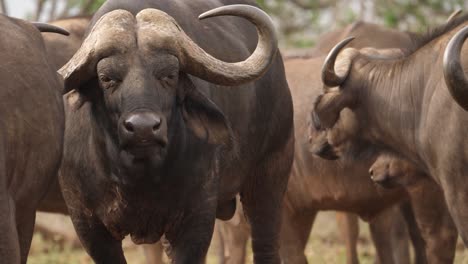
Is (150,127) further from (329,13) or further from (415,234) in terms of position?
(329,13)

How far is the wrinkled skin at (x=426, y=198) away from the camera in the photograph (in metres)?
11.3

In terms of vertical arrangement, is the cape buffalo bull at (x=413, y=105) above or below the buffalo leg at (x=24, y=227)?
below

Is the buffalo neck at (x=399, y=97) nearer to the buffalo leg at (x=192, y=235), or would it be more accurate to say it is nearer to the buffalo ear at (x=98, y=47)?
the buffalo leg at (x=192, y=235)

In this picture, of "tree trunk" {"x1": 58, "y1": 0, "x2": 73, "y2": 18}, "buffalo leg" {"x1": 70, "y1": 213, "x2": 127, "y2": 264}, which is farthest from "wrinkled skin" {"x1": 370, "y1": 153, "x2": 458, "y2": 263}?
"tree trunk" {"x1": 58, "y1": 0, "x2": 73, "y2": 18}

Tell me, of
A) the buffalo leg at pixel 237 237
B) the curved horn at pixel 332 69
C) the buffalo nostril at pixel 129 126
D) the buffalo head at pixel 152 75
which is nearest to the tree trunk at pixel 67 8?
the buffalo leg at pixel 237 237

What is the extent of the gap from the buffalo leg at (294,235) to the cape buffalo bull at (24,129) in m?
4.49

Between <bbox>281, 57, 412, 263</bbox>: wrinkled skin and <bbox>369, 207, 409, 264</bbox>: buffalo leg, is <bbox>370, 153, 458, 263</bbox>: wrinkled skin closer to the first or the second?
<bbox>281, 57, 412, 263</bbox>: wrinkled skin

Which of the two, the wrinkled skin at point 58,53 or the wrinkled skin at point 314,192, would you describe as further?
the wrinkled skin at point 314,192

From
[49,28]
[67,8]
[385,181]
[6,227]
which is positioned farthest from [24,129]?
[67,8]

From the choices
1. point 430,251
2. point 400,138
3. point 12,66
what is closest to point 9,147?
point 12,66

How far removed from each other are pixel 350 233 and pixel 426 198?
2196 millimetres

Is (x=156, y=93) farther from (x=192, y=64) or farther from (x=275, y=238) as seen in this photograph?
(x=275, y=238)

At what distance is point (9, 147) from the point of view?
23.8 ft

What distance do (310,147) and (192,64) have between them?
3.80 metres
